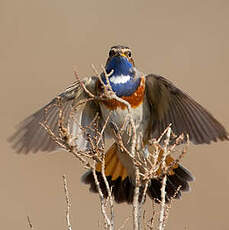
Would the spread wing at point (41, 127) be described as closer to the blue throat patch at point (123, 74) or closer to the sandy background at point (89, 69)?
the blue throat patch at point (123, 74)

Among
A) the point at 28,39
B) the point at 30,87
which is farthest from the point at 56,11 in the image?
the point at 30,87

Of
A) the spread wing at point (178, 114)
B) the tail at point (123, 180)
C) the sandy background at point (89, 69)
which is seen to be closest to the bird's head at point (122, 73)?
the spread wing at point (178, 114)

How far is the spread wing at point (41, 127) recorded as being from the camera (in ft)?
19.2

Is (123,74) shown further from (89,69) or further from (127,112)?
(89,69)

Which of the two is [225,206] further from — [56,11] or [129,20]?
[56,11]

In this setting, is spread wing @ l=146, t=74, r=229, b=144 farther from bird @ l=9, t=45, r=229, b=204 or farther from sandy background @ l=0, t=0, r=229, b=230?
sandy background @ l=0, t=0, r=229, b=230

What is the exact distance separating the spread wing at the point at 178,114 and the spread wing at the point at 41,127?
467mm

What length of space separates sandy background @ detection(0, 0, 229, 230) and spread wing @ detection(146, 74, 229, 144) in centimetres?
224

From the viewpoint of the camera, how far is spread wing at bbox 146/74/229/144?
5.52 metres

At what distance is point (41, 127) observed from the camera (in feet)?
19.6

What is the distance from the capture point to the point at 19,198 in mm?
8617

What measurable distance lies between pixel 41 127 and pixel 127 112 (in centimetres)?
69

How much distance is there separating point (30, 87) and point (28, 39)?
107 cm

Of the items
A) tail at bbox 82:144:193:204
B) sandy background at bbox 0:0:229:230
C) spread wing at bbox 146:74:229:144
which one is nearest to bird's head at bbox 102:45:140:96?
spread wing at bbox 146:74:229:144
